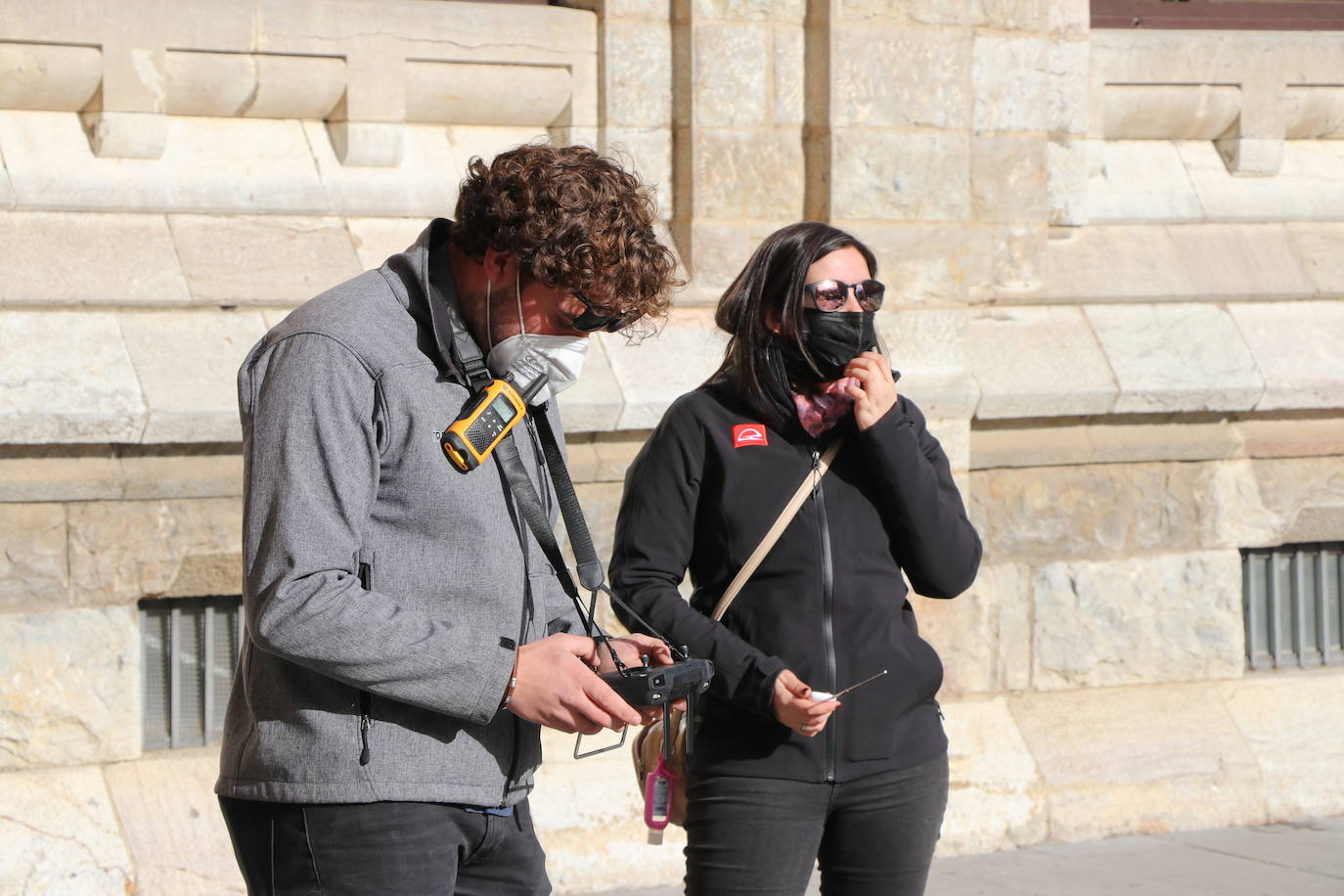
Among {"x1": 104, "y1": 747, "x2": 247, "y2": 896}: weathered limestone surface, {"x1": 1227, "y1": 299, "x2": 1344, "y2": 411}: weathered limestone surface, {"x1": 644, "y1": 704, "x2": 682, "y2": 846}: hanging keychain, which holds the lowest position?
{"x1": 104, "y1": 747, "x2": 247, "y2": 896}: weathered limestone surface

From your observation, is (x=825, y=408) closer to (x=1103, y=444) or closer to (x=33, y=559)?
(x=33, y=559)

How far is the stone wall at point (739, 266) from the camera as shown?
14.2ft

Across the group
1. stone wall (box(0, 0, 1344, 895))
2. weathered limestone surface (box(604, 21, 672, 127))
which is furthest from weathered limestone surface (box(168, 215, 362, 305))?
weathered limestone surface (box(604, 21, 672, 127))

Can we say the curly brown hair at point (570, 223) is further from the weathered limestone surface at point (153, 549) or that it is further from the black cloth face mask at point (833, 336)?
the weathered limestone surface at point (153, 549)

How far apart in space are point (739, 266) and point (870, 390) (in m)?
2.23

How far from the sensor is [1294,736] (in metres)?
5.62

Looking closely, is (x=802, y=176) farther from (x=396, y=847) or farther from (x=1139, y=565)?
(x=396, y=847)

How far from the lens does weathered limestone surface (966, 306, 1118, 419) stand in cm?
532

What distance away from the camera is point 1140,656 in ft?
18.0

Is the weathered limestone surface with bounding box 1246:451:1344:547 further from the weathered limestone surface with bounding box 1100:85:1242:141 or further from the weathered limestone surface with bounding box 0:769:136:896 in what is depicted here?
the weathered limestone surface with bounding box 0:769:136:896

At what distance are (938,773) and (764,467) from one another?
0.60m

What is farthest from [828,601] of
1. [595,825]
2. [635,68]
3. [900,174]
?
[635,68]

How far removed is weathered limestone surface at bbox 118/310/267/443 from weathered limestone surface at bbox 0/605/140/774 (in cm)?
51

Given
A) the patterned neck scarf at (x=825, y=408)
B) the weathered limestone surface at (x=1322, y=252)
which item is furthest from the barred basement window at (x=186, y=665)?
the weathered limestone surface at (x=1322, y=252)
